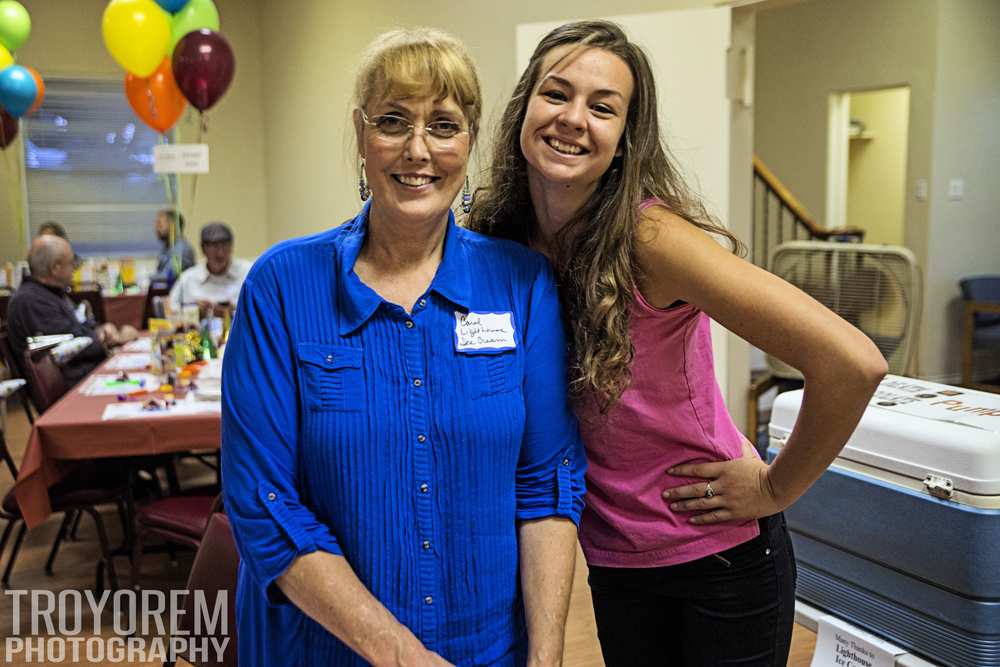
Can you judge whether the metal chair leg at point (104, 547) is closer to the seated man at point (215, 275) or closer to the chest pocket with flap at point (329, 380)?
the seated man at point (215, 275)

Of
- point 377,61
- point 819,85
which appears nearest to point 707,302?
point 377,61

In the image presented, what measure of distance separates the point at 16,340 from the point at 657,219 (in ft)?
13.3

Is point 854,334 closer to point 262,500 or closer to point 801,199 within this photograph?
point 262,500

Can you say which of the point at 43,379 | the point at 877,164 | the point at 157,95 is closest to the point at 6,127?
the point at 157,95

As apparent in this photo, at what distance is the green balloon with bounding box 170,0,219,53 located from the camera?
488cm

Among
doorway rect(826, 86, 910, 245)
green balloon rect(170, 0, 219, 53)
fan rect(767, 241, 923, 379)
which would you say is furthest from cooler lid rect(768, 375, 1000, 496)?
doorway rect(826, 86, 910, 245)

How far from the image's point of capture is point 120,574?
3773 mm

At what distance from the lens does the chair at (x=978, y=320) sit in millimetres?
6711

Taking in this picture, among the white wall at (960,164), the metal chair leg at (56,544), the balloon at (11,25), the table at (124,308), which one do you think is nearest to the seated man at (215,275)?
the metal chair leg at (56,544)

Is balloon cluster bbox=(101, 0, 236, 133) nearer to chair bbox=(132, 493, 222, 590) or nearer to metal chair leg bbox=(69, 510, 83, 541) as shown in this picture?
metal chair leg bbox=(69, 510, 83, 541)

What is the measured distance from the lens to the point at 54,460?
340 centimetres

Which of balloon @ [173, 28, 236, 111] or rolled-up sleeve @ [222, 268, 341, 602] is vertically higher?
balloon @ [173, 28, 236, 111]

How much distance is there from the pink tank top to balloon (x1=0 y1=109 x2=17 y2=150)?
615 cm

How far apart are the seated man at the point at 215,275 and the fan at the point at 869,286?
314 cm
